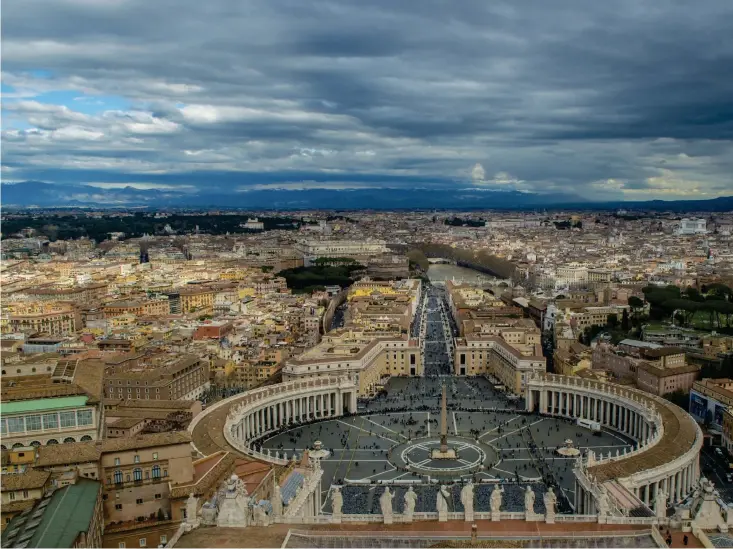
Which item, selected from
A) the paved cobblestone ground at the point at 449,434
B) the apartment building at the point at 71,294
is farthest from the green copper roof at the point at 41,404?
the apartment building at the point at 71,294

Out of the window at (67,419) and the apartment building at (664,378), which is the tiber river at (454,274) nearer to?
the apartment building at (664,378)

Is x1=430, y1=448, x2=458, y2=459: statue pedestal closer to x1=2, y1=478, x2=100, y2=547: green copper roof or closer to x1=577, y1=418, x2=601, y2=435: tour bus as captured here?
x1=577, y1=418, x2=601, y2=435: tour bus

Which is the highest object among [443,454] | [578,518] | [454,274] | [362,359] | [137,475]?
[137,475]

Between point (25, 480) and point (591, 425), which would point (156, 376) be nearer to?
point (25, 480)

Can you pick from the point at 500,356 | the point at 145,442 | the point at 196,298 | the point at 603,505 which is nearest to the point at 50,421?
the point at 145,442

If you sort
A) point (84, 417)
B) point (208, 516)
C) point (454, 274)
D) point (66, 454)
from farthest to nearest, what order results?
1. point (454, 274)
2. point (84, 417)
3. point (66, 454)
4. point (208, 516)
